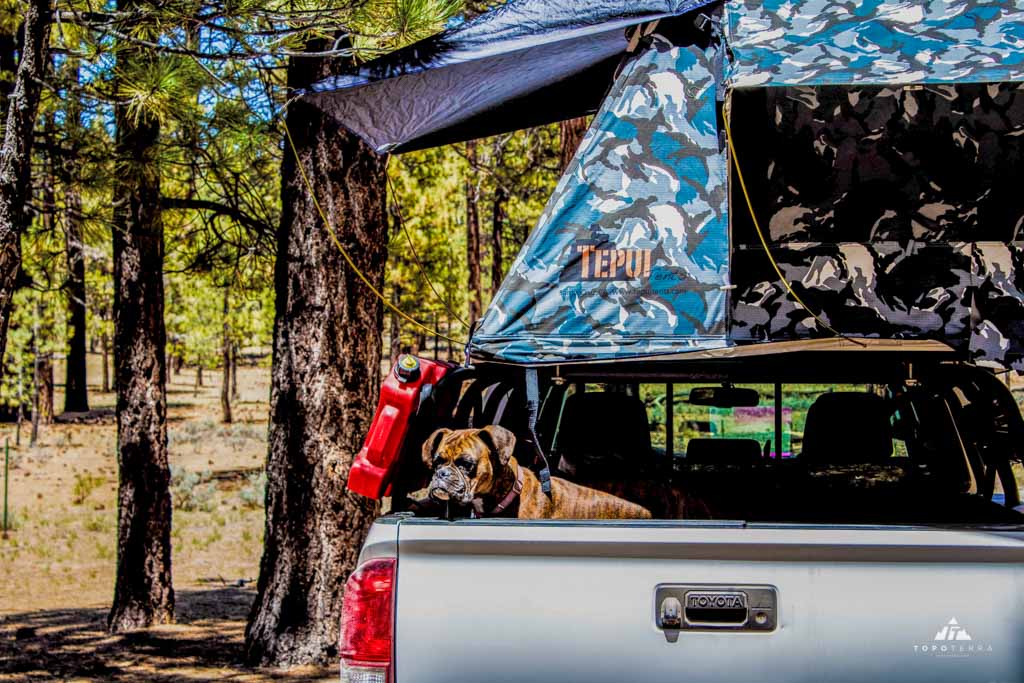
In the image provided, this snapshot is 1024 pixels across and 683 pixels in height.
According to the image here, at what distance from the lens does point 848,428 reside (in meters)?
5.56

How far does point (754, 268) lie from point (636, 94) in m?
0.84

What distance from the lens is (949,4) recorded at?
458 centimetres

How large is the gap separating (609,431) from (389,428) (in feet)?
5.39

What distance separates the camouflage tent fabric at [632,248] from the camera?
4.57 m

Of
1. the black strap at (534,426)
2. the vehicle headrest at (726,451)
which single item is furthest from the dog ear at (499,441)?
the vehicle headrest at (726,451)

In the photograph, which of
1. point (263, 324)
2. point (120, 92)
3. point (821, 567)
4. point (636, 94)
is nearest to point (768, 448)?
point (636, 94)

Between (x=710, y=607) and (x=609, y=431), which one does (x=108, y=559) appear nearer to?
(x=609, y=431)

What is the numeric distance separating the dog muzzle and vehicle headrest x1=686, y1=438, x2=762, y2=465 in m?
2.19

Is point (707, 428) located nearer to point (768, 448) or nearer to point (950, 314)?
point (768, 448)

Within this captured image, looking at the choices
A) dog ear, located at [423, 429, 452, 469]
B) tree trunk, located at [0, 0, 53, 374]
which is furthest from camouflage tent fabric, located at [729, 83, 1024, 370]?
tree trunk, located at [0, 0, 53, 374]

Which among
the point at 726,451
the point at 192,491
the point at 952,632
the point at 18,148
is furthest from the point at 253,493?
the point at 952,632

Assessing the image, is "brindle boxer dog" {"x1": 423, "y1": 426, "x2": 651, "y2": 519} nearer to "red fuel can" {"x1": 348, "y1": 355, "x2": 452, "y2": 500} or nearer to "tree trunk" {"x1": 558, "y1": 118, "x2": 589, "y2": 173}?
"red fuel can" {"x1": 348, "y1": 355, "x2": 452, "y2": 500}

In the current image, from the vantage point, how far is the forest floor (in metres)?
9.17

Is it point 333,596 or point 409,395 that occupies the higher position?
point 409,395
